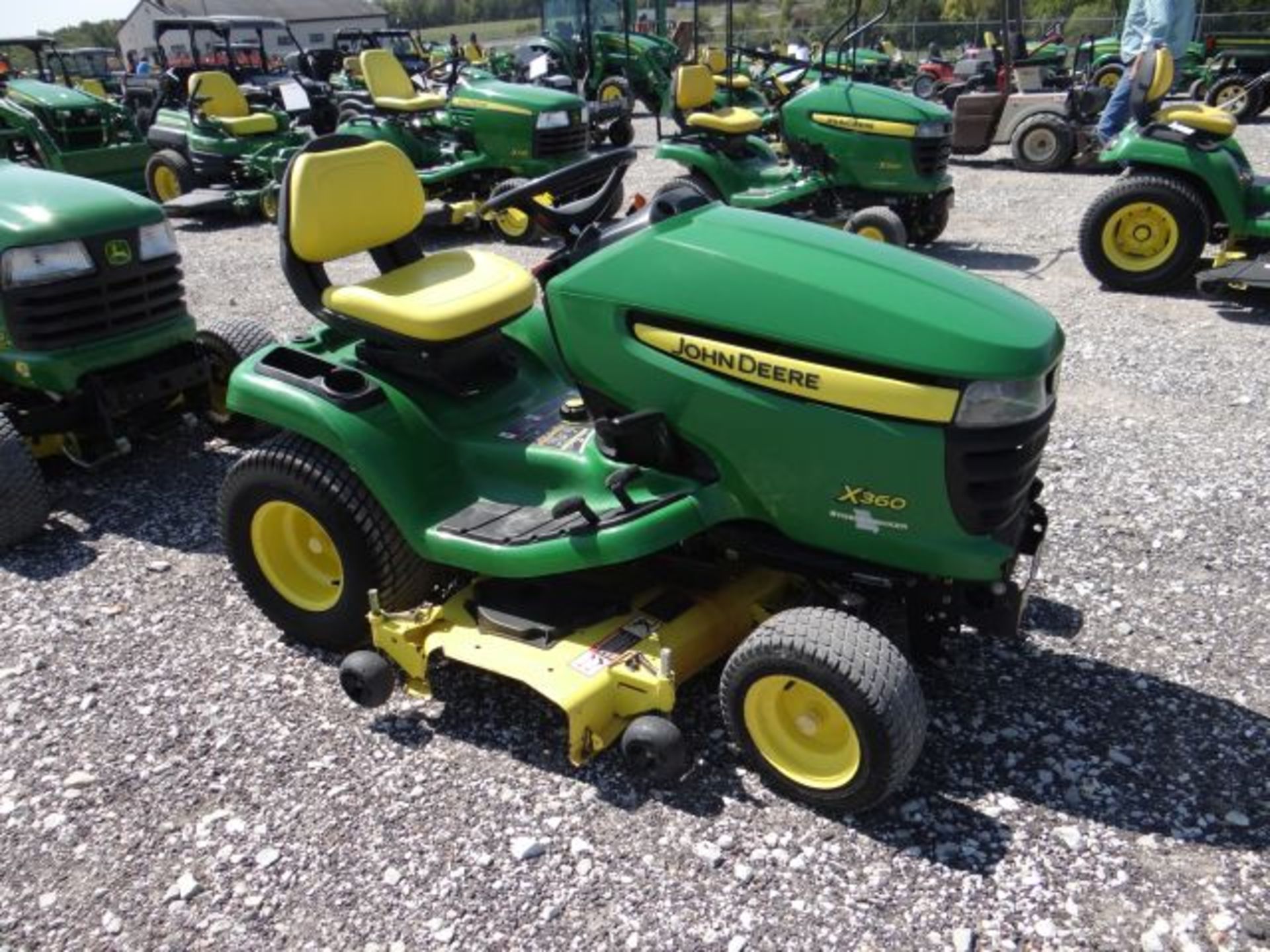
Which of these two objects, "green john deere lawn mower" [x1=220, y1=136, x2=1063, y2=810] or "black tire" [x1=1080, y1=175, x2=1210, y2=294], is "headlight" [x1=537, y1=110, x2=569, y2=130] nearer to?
"black tire" [x1=1080, y1=175, x2=1210, y2=294]

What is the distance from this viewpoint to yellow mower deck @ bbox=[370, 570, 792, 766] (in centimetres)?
257

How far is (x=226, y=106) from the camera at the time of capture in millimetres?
10719

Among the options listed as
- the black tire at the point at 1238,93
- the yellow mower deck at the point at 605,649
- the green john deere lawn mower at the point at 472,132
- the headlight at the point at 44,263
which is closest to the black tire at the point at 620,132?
the green john deere lawn mower at the point at 472,132

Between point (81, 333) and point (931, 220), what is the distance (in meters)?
6.02

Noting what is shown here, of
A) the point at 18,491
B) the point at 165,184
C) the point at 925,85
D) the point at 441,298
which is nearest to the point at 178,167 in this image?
the point at 165,184

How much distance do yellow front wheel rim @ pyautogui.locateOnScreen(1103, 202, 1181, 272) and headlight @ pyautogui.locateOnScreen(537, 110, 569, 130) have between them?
14.8 ft

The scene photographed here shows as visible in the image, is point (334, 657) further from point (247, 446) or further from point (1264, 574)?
point (1264, 574)

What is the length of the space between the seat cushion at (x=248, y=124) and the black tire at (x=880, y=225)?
643cm

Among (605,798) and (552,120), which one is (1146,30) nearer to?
(552,120)

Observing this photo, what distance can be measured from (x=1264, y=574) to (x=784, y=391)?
207cm

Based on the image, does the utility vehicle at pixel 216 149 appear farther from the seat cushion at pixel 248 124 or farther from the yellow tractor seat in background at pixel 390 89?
the yellow tractor seat in background at pixel 390 89

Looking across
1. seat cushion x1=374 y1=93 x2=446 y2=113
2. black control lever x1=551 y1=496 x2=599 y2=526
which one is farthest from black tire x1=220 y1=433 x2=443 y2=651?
seat cushion x1=374 y1=93 x2=446 y2=113

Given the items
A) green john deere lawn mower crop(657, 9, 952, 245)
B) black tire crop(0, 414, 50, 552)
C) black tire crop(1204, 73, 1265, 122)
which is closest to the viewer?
black tire crop(0, 414, 50, 552)

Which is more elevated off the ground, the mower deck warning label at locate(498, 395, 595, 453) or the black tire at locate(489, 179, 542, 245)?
the mower deck warning label at locate(498, 395, 595, 453)
